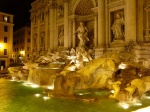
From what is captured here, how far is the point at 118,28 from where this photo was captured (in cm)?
1692

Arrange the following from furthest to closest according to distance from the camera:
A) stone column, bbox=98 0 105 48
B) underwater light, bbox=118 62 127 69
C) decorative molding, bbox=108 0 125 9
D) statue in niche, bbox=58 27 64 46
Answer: statue in niche, bbox=58 27 64 46 → stone column, bbox=98 0 105 48 → decorative molding, bbox=108 0 125 9 → underwater light, bbox=118 62 127 69

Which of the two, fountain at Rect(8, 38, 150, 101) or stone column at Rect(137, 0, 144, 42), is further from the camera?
stone column at Rect(137, 0, 144, 42)

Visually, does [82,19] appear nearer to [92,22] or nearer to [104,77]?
[92,22]

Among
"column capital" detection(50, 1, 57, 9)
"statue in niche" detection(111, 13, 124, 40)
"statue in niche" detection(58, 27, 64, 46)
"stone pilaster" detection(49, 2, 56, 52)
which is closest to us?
"statue in niche" detection(111, 13, 124, 40)

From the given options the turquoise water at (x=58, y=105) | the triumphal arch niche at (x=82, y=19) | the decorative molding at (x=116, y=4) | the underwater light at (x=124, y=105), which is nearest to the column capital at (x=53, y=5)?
the triumphal arch niche at (x=82, y=19)

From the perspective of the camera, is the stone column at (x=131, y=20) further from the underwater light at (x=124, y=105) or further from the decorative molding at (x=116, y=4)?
the underwater light at (x=124, y=105)

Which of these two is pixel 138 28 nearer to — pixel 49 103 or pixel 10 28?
pixel 49 103

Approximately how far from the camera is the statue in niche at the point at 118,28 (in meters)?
16.8

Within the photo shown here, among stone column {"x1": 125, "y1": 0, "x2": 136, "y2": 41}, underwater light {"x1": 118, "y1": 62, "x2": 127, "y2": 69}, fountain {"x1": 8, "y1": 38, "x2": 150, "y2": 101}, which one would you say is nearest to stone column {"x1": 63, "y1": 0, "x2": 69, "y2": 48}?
fountain {"x1": 8, "y1": 38, "x2": 150, "y2": 101}

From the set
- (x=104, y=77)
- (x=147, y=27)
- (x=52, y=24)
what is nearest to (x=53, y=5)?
(x=52, y=24)

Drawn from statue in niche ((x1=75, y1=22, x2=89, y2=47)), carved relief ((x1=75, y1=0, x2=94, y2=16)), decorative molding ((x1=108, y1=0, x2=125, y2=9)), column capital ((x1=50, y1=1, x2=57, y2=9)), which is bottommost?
statue in niche ((x1=75, y1=22, x2=89, y2=47))

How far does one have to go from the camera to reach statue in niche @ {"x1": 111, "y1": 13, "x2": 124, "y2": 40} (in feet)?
55.1

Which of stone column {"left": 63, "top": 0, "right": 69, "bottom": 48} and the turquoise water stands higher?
stone column {"left": 63, "top": 0, "right": 69, "bottom": 48}

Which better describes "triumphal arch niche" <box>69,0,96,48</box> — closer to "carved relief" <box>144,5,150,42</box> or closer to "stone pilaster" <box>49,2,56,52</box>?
"stone pilaster" <box>49,2,56,52</box>
